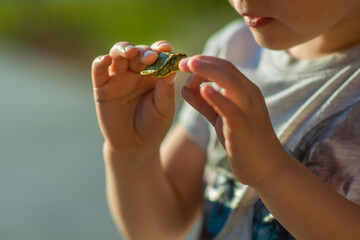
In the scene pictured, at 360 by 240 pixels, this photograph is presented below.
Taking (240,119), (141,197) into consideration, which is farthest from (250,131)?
(141,197)

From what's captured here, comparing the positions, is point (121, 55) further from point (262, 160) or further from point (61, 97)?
point (61, 97)

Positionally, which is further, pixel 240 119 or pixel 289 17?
pixel 289 17

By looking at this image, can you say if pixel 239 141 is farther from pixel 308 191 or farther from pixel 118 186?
pixel 118 186

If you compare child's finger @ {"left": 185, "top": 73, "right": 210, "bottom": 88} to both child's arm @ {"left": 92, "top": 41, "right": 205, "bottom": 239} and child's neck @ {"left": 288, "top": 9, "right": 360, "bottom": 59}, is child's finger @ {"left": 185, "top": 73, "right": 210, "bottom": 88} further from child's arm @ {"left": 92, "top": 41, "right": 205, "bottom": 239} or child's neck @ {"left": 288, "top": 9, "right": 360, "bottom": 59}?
child's neck @ {"left": 288, "top": 9, "right": 360, "bottom": 59}

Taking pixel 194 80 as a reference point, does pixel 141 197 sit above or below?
below

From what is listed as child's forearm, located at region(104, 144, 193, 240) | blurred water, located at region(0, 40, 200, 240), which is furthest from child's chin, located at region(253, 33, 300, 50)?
blurred water, located at region(0, 40, 200, 240)
